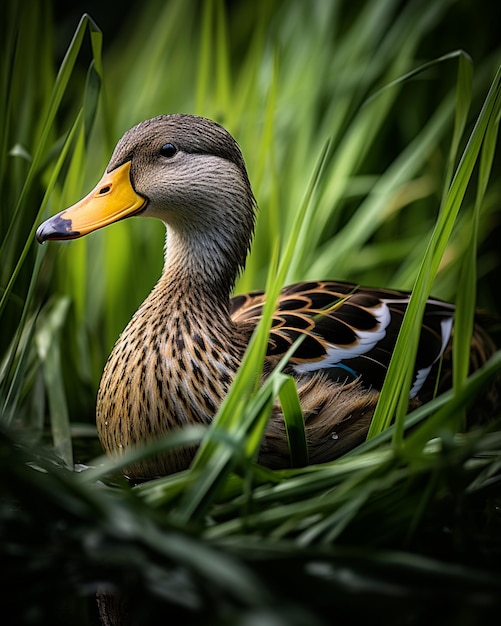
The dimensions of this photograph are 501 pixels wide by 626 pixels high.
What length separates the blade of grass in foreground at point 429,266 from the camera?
1.32 metres

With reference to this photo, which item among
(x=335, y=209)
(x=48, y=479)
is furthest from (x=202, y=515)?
(x=335, y=209)

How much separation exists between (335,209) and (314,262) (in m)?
0.29

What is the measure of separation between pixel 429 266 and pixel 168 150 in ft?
1.79

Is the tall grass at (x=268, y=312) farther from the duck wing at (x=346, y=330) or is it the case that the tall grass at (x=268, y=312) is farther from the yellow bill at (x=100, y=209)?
the duck wing at (x=346, y=330)

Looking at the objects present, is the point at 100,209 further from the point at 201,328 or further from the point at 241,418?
the point at 241,418

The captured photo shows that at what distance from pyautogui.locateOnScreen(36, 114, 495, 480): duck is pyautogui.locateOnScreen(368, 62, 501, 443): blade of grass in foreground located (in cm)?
13

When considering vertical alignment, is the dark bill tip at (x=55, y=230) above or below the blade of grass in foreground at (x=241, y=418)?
above

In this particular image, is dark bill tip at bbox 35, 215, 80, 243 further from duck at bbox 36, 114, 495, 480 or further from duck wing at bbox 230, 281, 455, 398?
duck wing at bbox 230, 281, 455, 398

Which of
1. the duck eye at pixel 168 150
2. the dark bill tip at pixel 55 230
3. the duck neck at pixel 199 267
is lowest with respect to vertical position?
the duck neck at pixel 199 267

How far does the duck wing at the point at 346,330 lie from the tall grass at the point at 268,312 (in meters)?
0.17

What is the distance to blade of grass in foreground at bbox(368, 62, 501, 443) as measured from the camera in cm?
132

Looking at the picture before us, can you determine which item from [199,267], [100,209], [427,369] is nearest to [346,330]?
[427,369]

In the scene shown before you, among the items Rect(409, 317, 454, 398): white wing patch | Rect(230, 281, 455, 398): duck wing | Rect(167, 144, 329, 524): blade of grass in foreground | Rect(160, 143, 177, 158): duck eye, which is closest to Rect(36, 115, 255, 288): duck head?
Rect(160, 143, 177, 158): duck eye

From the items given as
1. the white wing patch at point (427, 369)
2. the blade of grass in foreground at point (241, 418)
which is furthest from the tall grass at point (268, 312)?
the white wing patch at point (427, 369)
